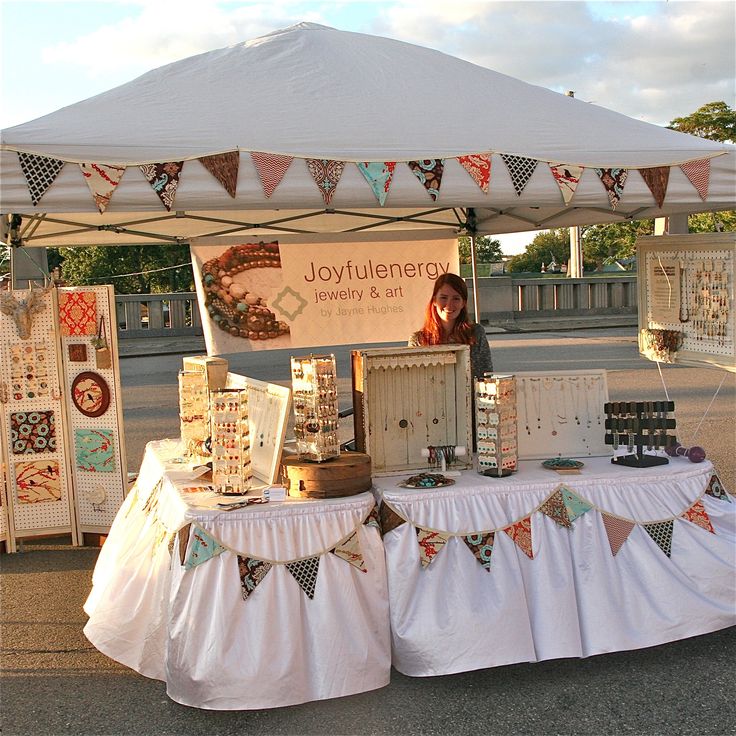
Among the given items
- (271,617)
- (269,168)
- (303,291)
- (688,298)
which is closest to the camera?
(271,617)

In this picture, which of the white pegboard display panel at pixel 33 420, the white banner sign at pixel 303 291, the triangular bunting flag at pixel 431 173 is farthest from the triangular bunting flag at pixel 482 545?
the white pegboard display panel at pixel 33 420

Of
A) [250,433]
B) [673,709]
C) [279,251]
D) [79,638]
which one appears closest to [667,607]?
[673,709]

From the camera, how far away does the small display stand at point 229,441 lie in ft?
10.7

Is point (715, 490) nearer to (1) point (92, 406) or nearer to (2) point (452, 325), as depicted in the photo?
(2) point (452, 325)

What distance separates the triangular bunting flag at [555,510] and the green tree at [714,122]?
2207cm

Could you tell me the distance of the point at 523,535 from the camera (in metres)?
3.30

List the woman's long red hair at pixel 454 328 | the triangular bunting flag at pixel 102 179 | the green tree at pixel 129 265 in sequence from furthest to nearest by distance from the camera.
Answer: the green tree at pixel 129 265 → the woman's long red hair at pixel 454 328 → the triangular bunting flag at pixel 102 179

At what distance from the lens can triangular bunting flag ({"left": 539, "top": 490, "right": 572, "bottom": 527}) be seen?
3336 millimetres

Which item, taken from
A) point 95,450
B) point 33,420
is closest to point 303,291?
point 95,450

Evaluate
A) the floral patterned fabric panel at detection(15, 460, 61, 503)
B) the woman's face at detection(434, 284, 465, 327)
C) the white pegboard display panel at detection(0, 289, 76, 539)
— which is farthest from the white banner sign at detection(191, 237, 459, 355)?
the woman's face at detection(434, 284, 465, 327)

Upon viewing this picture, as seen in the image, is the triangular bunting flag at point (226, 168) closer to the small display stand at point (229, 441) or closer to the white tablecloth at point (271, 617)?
the small display stand at point (229, 441)

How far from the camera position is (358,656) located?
10.0ft

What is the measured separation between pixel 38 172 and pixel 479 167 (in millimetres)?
1709

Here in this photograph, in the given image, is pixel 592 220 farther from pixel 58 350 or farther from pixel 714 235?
pixel 58 350
